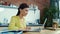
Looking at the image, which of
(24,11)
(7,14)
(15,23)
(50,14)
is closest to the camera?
(15,23)

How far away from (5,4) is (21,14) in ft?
8.71

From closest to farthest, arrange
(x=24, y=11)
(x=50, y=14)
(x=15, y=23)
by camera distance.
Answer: (x=15, y=23)
(x=24, y=11)
(x=50, y=14)

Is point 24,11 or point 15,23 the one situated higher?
point 24,11

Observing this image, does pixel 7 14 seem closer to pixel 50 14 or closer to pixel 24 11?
pixel 50 14

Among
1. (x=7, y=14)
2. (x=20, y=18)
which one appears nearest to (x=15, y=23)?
(x=20, y=18)

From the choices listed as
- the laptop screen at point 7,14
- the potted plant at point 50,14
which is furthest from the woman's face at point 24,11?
the potted plant at point 50,14

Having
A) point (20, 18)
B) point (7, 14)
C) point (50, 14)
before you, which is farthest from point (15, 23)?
point (50, 14)

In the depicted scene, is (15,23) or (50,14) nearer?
(15,23)

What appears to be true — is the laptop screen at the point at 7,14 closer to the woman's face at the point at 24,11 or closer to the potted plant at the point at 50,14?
the potted plant at the point at 50,14

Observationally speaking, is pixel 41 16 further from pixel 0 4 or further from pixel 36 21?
pixel 0 4

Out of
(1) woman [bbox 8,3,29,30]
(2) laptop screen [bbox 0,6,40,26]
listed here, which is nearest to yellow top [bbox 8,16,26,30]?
(1) woman [bbox 8,3,29,30]

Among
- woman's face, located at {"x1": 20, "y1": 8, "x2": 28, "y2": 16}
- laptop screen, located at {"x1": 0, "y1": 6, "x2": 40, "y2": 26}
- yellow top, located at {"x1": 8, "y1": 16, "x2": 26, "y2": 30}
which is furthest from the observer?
laptop screen, located at {"x1": 0, "y1": 6, "x2": 40, "y2": 26}

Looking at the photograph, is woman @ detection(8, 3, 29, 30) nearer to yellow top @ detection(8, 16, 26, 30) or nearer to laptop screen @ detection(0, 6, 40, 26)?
yellow top @ detection(8, 16, 26, 30)

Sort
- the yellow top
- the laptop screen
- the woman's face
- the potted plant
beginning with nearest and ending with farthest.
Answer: the yellow top
the woman's face
the laptop screen
the potted plant
